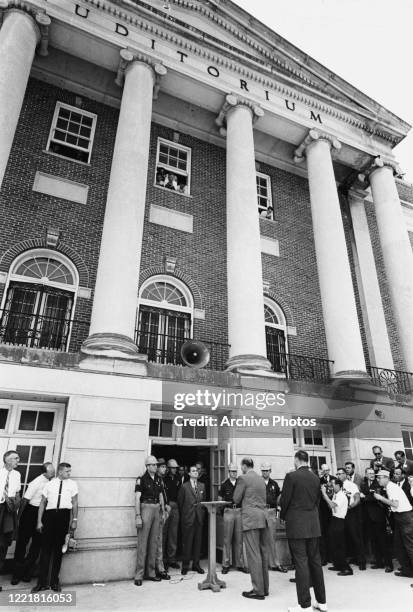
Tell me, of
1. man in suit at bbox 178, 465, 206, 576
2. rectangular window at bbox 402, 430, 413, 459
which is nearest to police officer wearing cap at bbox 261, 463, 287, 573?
man in suit at bbox 178, 465, 206, 576

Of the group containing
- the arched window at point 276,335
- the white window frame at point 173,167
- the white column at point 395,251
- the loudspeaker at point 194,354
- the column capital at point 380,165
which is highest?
the column capital at point 380,165

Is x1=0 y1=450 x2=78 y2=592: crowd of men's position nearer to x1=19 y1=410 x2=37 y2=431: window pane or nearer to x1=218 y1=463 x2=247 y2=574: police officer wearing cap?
x1=19 y1=410 x2=37 y2=431: window pane

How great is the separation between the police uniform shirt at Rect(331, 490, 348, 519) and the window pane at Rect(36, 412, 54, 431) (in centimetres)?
582

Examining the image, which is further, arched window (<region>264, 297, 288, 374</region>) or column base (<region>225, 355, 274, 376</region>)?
arched window (<region>264, 297, 288, 374</region>)

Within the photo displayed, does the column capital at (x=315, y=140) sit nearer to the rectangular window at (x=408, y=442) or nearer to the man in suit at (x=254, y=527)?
the rectangular window at (x=408, y=442)

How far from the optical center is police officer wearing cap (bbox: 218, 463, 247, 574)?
769cm

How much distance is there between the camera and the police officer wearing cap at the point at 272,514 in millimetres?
7929

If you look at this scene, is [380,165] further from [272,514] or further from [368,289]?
[272,514]

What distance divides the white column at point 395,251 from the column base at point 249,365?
19.7 feet

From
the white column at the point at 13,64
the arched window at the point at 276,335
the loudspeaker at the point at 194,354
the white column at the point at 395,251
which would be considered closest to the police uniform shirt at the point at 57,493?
the loudspeaker at the point at 194,354

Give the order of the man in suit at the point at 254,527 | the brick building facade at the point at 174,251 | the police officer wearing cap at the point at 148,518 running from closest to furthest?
the man in suit at the point at 254,527
the police officer wearing cap at the point at 148,518
the brick building facade at the point at 174,251

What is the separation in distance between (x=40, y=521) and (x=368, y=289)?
46.4 feet

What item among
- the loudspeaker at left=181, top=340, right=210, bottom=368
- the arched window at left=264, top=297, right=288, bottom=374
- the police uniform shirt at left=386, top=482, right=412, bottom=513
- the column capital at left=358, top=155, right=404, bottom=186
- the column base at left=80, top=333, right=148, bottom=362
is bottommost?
the police uniform shirt at left=386, top=482, right=412, bottom=513

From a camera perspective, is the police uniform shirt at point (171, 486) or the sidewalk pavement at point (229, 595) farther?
the police uniform shirt at point (171, 486)
